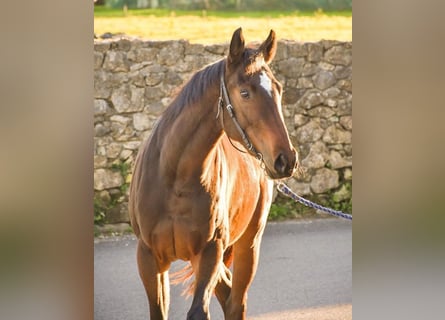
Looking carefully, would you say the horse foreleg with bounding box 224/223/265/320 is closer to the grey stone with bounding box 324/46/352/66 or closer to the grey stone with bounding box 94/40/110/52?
the grey stone with bounding box 324/46/352/66

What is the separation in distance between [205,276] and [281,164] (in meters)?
0.59

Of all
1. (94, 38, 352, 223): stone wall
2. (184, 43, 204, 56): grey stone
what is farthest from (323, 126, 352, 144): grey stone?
(184, 43, 204, 56): grey stone

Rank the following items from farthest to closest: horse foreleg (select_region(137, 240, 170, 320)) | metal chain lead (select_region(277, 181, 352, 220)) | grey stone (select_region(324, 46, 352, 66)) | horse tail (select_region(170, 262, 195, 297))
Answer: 1. grey stone (select_region(324, 46, 352, 66))
2. metal chain lead (select_region(277, 181, 352, 220))
3. horse tail (select_region(170, 262, 195, 297))
4. horse foreleg (select_region(137, 240, 170, 320))

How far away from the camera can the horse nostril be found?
338 centimetres

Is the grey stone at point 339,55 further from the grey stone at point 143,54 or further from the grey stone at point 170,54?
the grey stone at point 143,54

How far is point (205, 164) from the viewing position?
11.8ft

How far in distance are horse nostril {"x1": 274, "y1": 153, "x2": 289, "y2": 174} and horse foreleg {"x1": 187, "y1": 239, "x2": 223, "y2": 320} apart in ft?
1.53

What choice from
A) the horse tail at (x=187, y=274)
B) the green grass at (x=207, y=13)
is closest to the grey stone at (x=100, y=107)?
the green grass at (x=207, y=13)

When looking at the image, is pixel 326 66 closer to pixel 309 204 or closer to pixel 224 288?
pixel 309 204
